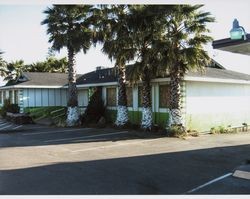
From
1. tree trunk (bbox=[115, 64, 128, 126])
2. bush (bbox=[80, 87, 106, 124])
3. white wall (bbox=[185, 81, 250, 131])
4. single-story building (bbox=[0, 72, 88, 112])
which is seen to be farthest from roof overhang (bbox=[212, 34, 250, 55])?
single-story building (bbox=[0, 72, 88, 112])

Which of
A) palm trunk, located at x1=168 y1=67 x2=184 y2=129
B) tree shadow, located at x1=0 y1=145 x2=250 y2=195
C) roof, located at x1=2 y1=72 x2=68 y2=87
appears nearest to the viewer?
tree shadow, located at x1=0 y1=145 x2=250 y2=195

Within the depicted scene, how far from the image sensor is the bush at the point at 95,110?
22.4 m

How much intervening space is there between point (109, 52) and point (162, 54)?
3.26m

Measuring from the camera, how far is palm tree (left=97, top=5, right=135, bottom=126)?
690 inches

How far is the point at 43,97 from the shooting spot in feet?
97.1

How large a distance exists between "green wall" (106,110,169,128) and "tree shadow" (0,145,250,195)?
23.1 ft

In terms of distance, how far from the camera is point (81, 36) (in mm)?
20281

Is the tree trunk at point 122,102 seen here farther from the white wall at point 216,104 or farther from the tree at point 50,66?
the tree at point 50,66

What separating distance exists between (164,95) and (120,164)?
9.39 meters

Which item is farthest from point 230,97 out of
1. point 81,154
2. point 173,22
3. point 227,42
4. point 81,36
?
point 227,42

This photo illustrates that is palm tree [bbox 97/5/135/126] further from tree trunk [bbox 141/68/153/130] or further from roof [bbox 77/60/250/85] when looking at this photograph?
roof [bbox 77/60/250/85]

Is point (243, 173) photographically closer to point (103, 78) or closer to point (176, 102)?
point (176, 102)

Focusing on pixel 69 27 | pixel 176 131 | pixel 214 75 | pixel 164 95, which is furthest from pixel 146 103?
pixel 69 27

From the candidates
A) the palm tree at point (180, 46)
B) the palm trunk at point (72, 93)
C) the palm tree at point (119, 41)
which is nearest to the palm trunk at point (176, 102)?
the palm tree at point (180, 46)
